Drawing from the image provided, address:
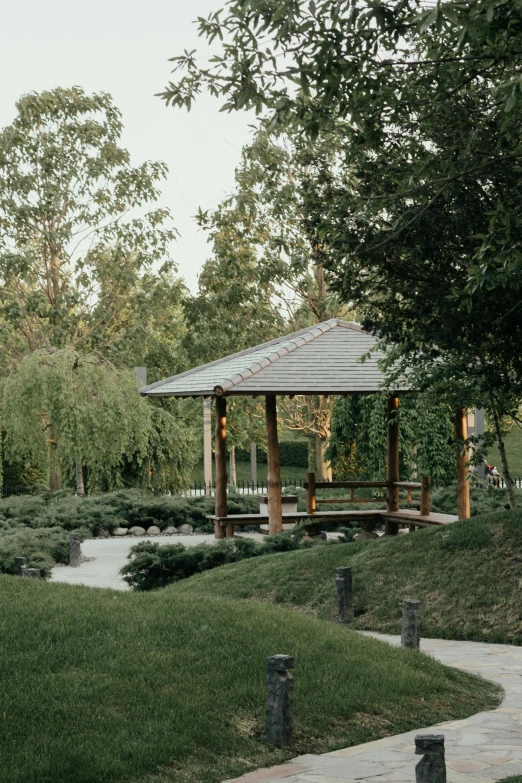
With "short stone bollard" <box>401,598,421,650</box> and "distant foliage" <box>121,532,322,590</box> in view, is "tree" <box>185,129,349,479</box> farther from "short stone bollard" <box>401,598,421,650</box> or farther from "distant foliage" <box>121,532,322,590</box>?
"short stone bollard" <box>401,598,421,650</box>

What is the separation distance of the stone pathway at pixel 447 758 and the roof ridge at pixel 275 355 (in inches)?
397

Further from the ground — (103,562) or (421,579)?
(421,579)

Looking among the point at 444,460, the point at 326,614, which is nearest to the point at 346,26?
the point at 326,614

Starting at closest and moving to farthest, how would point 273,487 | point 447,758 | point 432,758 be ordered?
point 432,758, point 447,758, point 273,487

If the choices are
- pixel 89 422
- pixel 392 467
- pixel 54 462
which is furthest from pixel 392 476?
pixel 54 462

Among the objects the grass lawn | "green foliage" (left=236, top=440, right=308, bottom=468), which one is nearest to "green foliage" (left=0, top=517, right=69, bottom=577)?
the grass lawn

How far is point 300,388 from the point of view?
1802cm

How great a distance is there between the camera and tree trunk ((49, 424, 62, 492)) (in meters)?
28.5

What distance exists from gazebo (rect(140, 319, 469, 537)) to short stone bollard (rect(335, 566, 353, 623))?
553 centimetres

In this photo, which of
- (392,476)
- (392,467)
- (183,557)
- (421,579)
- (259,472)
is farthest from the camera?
(259,472)

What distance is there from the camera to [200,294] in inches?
1275

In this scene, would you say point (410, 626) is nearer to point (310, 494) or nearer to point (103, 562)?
point (103, 562)

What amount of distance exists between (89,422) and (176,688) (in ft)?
63.2

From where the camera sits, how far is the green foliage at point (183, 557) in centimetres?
1437
